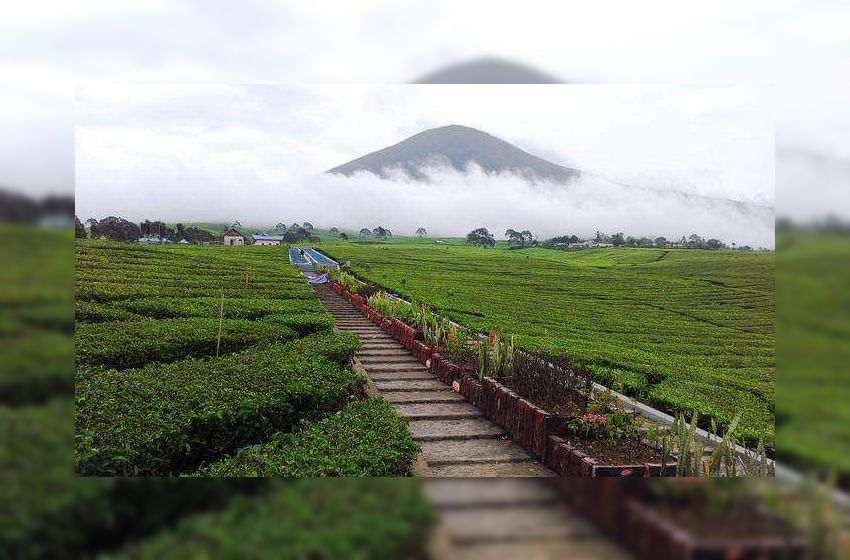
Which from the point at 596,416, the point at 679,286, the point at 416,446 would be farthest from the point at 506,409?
the point at 679,286

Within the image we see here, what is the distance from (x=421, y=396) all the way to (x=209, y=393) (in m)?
2.58

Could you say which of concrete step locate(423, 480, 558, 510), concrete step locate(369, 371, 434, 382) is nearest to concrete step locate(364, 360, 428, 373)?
concrete step locate(369, 371, 434, 382)

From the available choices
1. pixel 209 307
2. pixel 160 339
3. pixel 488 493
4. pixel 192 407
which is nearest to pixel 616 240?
pixel 209 307

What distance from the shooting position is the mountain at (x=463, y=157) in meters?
9.22

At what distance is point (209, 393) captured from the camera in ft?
15.3

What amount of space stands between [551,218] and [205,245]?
893 inches

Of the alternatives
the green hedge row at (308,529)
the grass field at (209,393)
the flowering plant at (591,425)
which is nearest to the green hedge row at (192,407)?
the grass field at (209,393)

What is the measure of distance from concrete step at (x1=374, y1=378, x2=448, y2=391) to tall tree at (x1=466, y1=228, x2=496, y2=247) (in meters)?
A: 18.9

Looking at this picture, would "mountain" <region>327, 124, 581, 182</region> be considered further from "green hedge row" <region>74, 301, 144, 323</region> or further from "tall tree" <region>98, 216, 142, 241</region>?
"tall tree" <region>98, 216, 142, 241</region>

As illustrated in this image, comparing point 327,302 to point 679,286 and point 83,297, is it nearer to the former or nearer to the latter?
point 83,297

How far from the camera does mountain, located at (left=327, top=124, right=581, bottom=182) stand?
30.2 ft

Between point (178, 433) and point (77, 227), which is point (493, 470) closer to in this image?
point (178, 433)
